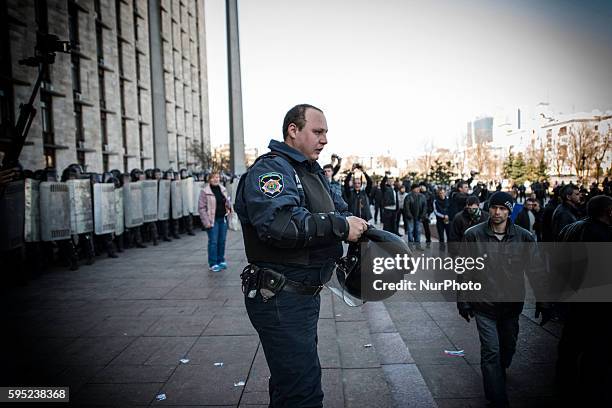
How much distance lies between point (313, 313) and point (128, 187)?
9.72 metres

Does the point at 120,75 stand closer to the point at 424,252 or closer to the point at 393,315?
the point at 424,252

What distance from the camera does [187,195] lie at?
13617mm

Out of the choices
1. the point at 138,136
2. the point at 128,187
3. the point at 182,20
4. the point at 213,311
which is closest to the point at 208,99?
the point at 182,20

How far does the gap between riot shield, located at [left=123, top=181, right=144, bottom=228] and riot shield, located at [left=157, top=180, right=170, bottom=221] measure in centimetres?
94

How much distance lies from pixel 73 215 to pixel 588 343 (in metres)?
8.81

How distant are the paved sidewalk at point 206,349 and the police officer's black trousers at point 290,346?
3.88 feet

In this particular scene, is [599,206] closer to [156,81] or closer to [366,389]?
[366,389]

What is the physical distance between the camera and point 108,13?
30.6 metres

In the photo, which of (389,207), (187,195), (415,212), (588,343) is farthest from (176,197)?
(588,343)

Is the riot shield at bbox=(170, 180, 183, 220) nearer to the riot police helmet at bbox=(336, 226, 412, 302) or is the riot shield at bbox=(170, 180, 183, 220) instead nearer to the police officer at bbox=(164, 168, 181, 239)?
the police officer at bbox=(164, 168, 181, 239)

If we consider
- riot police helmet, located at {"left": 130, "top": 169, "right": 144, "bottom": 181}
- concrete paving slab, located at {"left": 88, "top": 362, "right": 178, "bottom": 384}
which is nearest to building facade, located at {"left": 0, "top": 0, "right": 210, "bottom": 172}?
riot police helmet, located at {"left": 130, "top": 169, "right": 144, "bottom": 181}

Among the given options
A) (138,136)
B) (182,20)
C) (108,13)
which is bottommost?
(138,136)

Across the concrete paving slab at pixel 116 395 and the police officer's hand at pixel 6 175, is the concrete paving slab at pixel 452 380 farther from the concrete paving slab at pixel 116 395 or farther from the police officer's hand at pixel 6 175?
the police officer's hand at pixel 6 175

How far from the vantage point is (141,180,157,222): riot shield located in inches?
448
